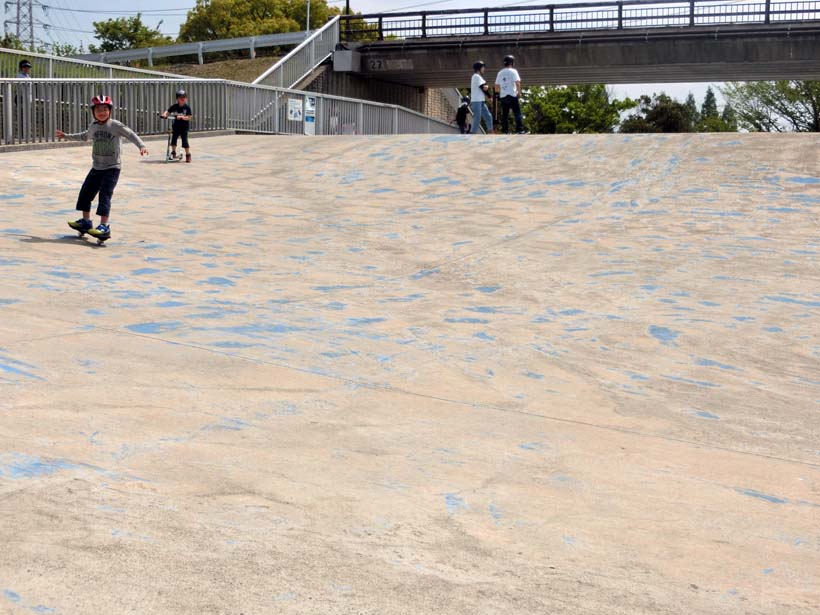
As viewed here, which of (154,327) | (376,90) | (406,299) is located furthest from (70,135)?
(376,90)

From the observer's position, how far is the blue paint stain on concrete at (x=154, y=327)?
6675 millimetres

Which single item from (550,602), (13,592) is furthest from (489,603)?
(13,592)

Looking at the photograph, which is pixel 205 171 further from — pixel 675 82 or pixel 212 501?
pixel 675 82

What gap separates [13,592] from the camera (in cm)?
282

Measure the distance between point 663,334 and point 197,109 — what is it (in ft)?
62.7

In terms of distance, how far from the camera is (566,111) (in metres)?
76.3

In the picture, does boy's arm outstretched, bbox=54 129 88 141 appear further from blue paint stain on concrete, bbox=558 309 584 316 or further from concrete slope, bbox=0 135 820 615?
blue paint stain on concrete, bbox=558 309 584 316

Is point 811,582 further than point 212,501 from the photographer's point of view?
No

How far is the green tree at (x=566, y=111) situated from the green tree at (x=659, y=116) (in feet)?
22.9

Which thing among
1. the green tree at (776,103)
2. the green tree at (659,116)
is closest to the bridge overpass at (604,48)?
the green tree at (776,103)

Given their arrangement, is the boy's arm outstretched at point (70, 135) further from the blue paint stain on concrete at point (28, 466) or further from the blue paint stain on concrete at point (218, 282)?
the blue paint stain on concrete at point (28, 466)

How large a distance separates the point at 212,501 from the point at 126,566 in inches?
25.2

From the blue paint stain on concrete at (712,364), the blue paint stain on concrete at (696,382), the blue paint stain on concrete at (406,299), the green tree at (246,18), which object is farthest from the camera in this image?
the green tree at (246,18)

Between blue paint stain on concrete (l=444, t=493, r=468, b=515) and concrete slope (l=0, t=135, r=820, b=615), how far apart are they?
0.8 inches
